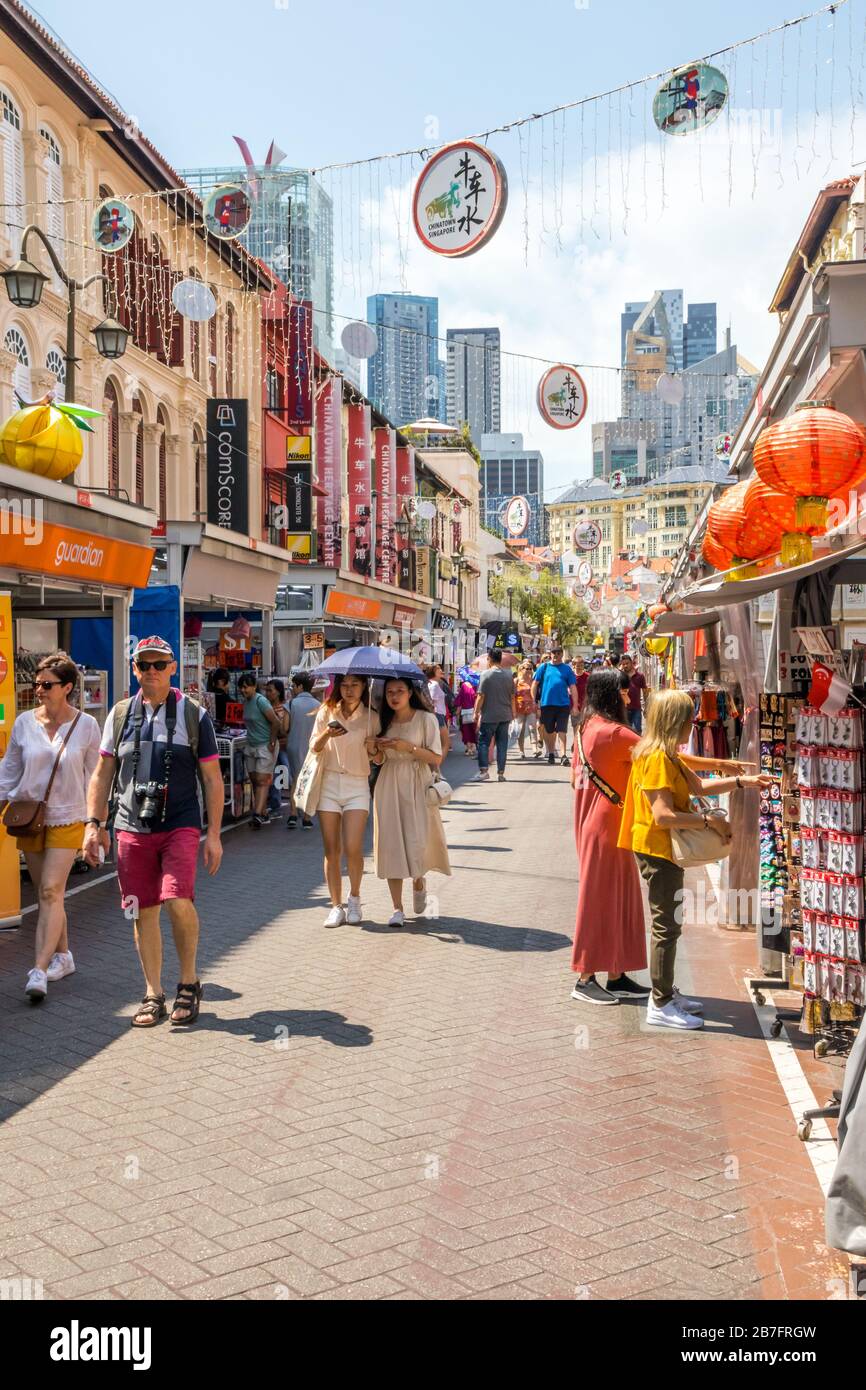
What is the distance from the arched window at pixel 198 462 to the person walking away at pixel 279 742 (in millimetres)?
9991

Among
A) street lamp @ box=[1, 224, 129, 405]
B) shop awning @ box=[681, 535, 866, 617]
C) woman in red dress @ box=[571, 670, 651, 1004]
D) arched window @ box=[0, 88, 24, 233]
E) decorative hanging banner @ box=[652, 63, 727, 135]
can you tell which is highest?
arched window @ box=[0, 88, 24, 233]

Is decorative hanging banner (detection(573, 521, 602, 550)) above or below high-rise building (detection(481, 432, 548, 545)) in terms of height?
below

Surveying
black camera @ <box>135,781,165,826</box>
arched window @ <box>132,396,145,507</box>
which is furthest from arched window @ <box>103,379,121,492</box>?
black camera @ <box>135,781,165,826</box>

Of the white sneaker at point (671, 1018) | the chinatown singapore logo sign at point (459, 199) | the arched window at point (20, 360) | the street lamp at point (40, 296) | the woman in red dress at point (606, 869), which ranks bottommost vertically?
the white sneaker at point (671, 1018)

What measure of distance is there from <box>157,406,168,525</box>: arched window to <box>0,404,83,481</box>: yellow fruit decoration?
1378 centimetres

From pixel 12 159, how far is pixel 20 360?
9.12ft

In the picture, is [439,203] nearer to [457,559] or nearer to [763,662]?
[763,662]

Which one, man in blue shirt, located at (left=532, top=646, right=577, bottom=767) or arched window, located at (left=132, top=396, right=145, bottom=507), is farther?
arched window, located at (left=132, top=396, right=145, bottom=507)

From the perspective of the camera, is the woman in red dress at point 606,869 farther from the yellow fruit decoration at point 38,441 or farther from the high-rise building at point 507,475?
the high-rise building at point 507,475

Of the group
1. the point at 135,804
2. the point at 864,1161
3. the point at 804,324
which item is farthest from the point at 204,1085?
the point at 804,324

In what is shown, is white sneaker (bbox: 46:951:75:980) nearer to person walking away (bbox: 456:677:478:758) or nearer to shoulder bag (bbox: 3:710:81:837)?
shoulder bag (bbox: 3:710:81:837)

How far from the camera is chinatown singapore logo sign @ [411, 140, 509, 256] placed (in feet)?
27.8

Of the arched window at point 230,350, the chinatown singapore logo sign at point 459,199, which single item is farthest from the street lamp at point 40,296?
the arched window at point 230,350

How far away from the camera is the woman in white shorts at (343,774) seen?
8984mm
